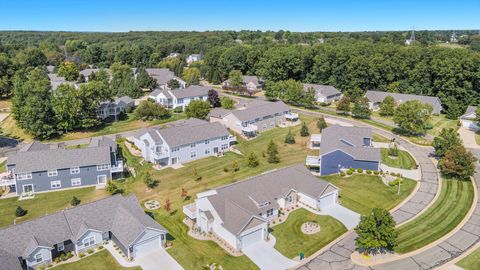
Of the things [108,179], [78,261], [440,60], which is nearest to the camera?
[78,261]

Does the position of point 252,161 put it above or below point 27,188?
above

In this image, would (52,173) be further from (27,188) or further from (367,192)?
(367,192)

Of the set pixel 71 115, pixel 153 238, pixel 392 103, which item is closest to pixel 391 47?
pixel 392 103

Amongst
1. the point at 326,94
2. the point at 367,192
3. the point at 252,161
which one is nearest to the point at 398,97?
the point at 326,94

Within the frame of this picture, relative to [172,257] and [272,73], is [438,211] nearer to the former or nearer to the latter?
[172,257]

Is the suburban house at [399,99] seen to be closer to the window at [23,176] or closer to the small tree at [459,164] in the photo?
the small tree at [459,164]

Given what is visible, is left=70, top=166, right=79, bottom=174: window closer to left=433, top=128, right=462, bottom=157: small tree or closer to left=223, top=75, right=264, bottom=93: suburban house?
left=433, top=128, right=462, bottom=157: small tree
